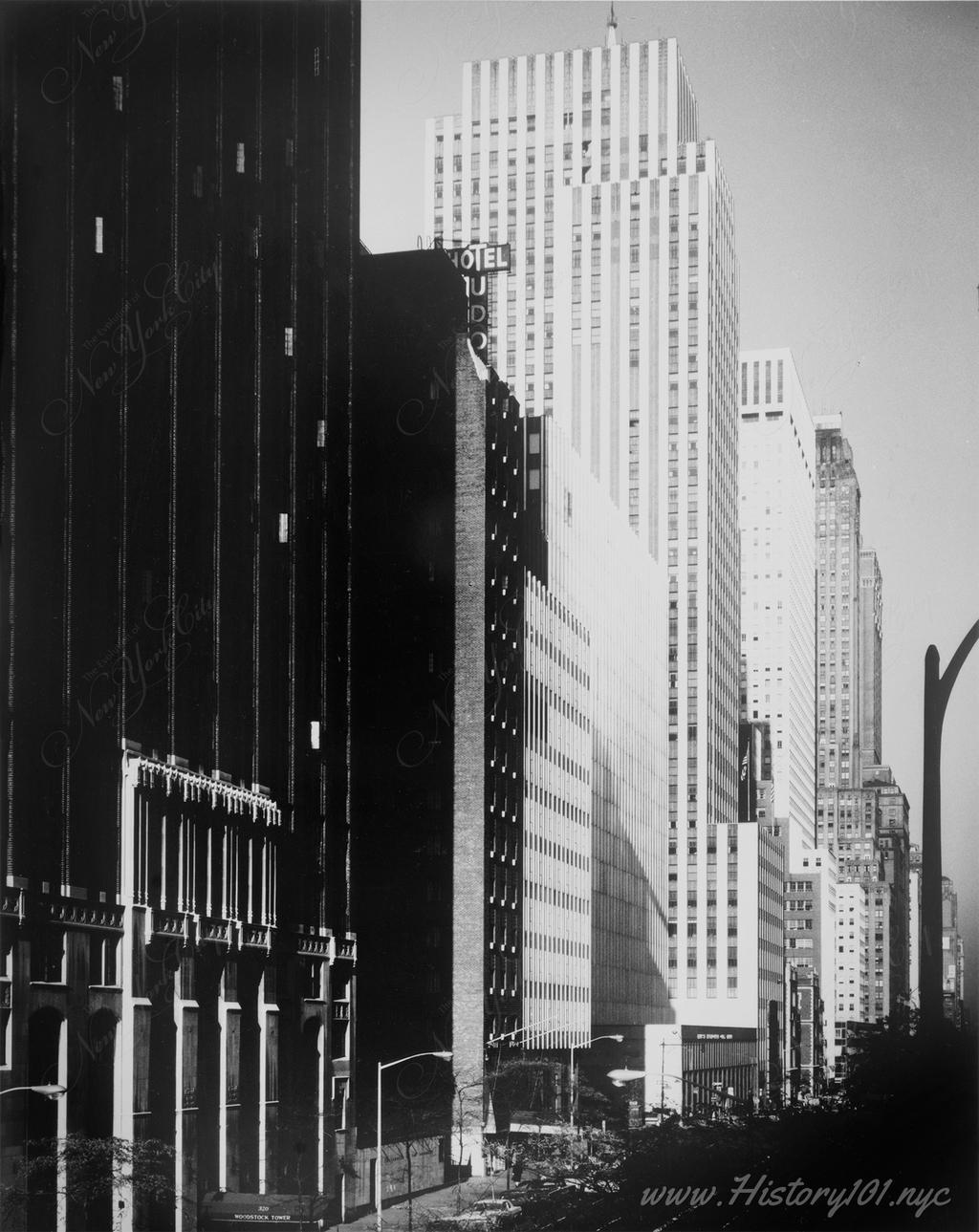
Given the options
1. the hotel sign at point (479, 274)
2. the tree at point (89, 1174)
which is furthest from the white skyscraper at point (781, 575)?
the tree at point (89, 1174)

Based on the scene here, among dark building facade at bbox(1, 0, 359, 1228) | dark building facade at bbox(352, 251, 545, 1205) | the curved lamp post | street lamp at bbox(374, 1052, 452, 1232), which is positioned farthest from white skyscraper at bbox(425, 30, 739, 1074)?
the curved lamp post

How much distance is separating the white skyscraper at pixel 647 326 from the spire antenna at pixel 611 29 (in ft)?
0.30

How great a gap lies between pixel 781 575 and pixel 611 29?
62.9ft

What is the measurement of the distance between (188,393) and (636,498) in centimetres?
2025

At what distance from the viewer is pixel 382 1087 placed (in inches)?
1470

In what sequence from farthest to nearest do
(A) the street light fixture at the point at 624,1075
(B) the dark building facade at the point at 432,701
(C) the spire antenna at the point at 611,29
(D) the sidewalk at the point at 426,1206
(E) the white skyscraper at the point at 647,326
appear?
(A) the street light fixture at the point at 624,1075, (B) the dark building facade at the point at 432,701, (E) the white skyscraper at the point at 647,326, (D) the sidewalk at the point at 426,1206, (C) the spire antenna at the point at 611,29

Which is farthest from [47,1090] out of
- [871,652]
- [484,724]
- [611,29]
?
[484,724]

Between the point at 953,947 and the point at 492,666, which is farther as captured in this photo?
the point at 492,666

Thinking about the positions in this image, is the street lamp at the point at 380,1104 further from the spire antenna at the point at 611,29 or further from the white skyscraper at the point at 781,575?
the spire antenna at the point at 611,29

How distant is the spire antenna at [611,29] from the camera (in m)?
26.2

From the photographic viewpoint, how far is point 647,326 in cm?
4253

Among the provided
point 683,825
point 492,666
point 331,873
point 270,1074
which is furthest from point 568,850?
point 270,1074

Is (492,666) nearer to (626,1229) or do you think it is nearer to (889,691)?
(889,691)

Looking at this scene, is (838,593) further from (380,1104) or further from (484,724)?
(380,1104)
